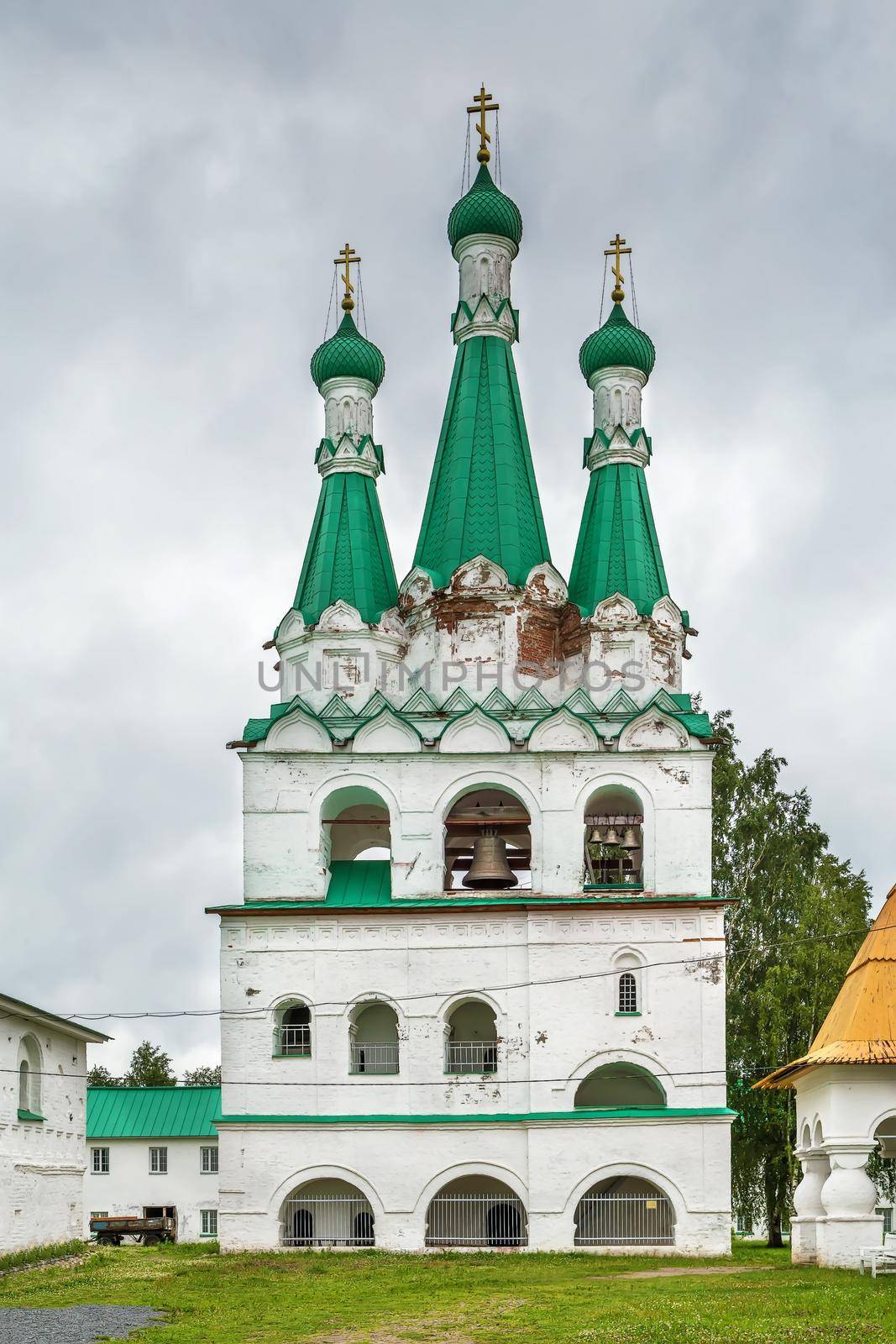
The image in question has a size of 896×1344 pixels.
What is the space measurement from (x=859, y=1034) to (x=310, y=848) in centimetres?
810

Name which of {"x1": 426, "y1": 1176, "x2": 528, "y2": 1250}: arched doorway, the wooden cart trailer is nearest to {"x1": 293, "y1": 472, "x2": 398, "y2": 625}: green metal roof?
{"x1": 426, "y1": 1176, "x2": 528, "y2": 1250}: arched doorway

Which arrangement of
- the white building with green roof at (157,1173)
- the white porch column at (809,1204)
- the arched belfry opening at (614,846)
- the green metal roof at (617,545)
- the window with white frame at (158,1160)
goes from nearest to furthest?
1. the white porch column at (809,1204)
2. the arched belfry opening at (614,846)
3. the green metal roof at (617,545)
4. the white building with green roof at (157,1173)
5. the window with white frame at (158,1160)

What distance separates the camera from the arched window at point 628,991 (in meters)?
20.4

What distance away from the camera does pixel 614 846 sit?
69.4 ft

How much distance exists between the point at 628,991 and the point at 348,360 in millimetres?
10667

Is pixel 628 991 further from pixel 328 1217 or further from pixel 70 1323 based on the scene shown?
pixel 70 1323

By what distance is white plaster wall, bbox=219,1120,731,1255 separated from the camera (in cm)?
1956

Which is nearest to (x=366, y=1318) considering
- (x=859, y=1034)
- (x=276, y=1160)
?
(x=859, y=1034)

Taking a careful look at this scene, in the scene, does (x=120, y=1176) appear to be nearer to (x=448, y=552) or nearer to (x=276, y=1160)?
(x=276, y=1160)

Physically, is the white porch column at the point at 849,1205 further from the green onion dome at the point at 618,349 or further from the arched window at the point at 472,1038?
the green onion dome at the point at 618,349

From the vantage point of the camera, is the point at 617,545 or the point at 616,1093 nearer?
the point at 616,1093

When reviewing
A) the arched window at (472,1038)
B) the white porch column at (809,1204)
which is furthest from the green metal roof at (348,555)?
the white porch column at (809,1204)

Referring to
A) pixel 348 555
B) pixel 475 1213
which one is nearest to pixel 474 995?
pixel 475 1213

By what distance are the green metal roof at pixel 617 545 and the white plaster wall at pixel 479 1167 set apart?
724 cm
